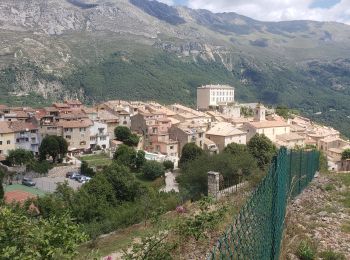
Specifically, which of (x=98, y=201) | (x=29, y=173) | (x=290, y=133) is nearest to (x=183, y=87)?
(x=290, y=133)

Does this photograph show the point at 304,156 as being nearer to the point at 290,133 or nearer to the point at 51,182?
the point at 51,182

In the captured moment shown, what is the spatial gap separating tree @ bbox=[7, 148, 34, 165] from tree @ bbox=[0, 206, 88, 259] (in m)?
32.6

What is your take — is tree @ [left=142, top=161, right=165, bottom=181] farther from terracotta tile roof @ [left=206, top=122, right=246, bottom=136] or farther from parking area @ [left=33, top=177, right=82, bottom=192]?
terracotta tile roof @ [left=206, top=122, right=246, bottom=136]

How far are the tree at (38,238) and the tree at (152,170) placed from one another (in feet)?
95.8

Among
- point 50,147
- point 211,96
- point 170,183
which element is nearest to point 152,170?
point 170,183

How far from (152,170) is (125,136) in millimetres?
11539

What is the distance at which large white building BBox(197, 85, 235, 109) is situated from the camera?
7163 cm

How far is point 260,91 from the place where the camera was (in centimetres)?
15512

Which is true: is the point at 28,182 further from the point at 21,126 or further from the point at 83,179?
the point at 21,126

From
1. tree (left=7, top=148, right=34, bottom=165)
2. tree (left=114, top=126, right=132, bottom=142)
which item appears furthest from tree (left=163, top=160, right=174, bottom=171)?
tree (left=7, top=148, right=34, bottom=165)

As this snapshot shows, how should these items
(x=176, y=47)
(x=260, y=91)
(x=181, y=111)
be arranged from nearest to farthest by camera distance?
(x=181, y=111), (x=260, y=91), (x=176, y=47)

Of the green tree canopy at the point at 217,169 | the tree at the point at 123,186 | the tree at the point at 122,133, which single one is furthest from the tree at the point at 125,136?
the green tree canopy at the point at 217,169

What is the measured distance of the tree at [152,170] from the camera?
34781 millimetres

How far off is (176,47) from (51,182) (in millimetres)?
151979
